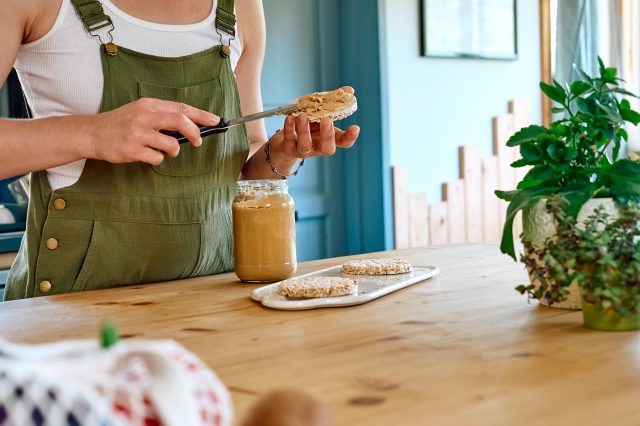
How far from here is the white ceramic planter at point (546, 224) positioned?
3.15 feet

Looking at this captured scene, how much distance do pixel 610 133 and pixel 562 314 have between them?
0.74ft

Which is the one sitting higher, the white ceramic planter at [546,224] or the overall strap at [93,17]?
the overall strap at [93,17]

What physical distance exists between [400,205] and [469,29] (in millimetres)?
913

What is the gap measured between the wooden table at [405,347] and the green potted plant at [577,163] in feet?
0.37

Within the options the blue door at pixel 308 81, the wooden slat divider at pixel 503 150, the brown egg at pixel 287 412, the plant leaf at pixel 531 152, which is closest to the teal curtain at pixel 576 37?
the wooden slat divider at pixel 503 150

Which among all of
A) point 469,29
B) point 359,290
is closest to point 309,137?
point 359,290

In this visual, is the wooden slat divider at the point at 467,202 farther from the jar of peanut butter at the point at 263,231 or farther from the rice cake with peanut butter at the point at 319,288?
the rice cake with peanut butter at the point at 319,288

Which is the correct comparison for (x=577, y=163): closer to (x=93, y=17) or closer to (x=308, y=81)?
(x=93, y=17)

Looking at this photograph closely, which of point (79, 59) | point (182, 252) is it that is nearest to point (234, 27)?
point (79, 59)

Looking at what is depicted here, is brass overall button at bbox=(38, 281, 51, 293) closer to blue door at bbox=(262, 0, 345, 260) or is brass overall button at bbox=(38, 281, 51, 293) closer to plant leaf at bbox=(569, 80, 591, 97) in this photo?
plant leaf at bbox=(569, 80, 591, 97)

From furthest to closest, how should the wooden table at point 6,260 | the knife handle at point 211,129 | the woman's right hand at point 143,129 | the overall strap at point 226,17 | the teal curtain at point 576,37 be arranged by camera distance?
the teal curtain at point 576,37 → the wooden table at point 6,260 → the overall strap at point 226,17 → the knife handle at point 211,129 → the woman's right hand at point 143,129

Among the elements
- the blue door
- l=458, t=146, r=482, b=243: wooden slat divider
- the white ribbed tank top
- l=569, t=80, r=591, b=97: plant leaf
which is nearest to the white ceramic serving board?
l=569, t=80, r=591, b=97: plant leaf

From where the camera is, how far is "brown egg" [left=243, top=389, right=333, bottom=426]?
47 cm

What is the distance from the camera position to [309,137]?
142 centimetres
